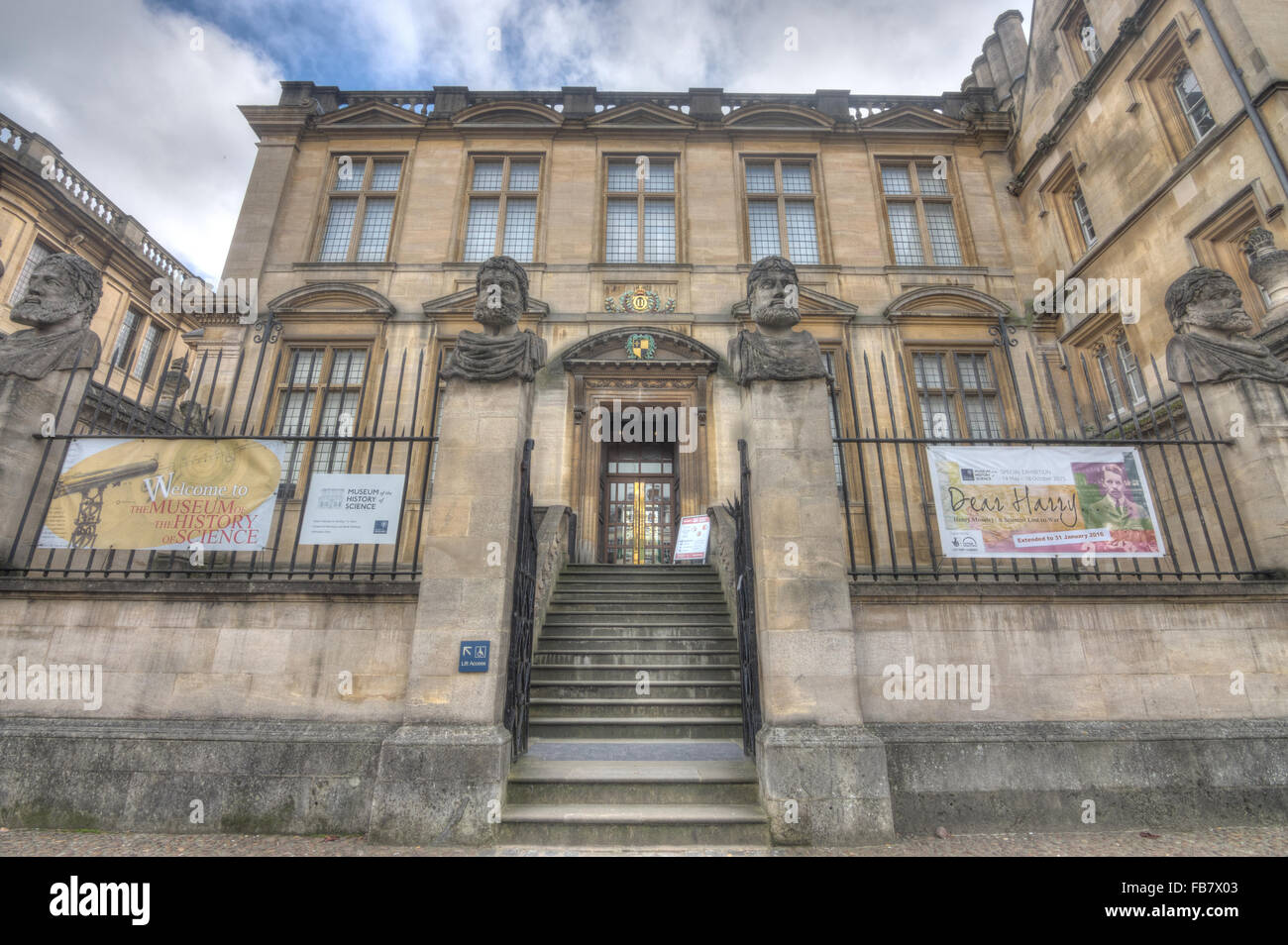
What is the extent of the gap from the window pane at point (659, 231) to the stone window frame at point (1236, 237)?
1069 centimetres

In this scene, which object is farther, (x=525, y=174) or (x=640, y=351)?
(x=525, y=174)

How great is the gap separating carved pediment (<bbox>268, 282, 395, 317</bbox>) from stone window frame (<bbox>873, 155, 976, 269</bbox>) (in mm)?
12895

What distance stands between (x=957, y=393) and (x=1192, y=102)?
272 inches

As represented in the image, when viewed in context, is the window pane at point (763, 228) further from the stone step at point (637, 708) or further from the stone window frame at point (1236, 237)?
the stone step at point (637, 708)

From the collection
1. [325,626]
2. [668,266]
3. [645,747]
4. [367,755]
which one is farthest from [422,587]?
[668,266]

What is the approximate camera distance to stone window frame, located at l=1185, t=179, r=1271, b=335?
973 centimetres

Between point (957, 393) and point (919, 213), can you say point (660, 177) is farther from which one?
point (957, 393)

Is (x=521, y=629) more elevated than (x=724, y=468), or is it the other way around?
(x=724, y=468)

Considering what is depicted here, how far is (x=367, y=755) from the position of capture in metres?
4.62

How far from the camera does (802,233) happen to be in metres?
15.6

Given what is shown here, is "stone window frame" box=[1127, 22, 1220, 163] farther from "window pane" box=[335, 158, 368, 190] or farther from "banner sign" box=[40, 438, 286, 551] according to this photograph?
"window pane" box=[335, 158, 368, 190]

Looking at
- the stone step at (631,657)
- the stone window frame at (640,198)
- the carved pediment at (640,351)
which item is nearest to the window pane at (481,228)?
the stone window frame at (640,198)

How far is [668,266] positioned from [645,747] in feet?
39.1

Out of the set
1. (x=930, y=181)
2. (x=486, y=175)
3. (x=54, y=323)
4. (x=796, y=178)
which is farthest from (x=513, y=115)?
(x=54, y=323)
